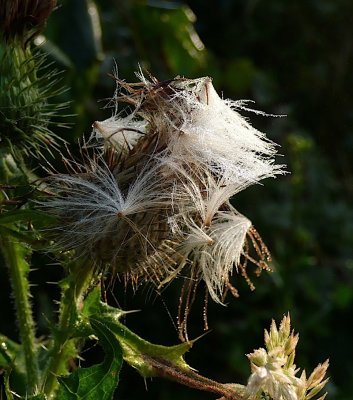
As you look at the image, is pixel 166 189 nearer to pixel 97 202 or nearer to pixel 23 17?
pixel 97 202

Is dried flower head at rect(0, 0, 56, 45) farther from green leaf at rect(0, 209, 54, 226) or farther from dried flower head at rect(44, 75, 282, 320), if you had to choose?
green leaf at rect(0, 209, 54, 226)

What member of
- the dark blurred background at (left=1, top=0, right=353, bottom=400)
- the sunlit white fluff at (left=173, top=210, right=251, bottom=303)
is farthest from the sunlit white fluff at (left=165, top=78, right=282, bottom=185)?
the dark blurred background at (left=1, top=0, right=353, bottom=400)

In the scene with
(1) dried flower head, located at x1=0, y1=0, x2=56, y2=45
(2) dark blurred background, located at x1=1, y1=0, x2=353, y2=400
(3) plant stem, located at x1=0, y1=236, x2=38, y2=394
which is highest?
(1) dried flower head, located at x1=0, y1=0, x2=56, y2=45

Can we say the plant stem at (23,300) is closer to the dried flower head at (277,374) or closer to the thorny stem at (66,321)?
the thorny stem at (66,321)

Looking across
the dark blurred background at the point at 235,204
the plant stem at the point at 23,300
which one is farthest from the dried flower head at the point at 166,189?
the dark blurred background at the point at 235,204

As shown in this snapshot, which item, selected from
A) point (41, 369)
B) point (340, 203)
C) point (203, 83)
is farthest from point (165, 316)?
point (203, 83)

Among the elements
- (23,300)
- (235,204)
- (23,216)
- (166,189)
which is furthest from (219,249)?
Result: (235,204)
